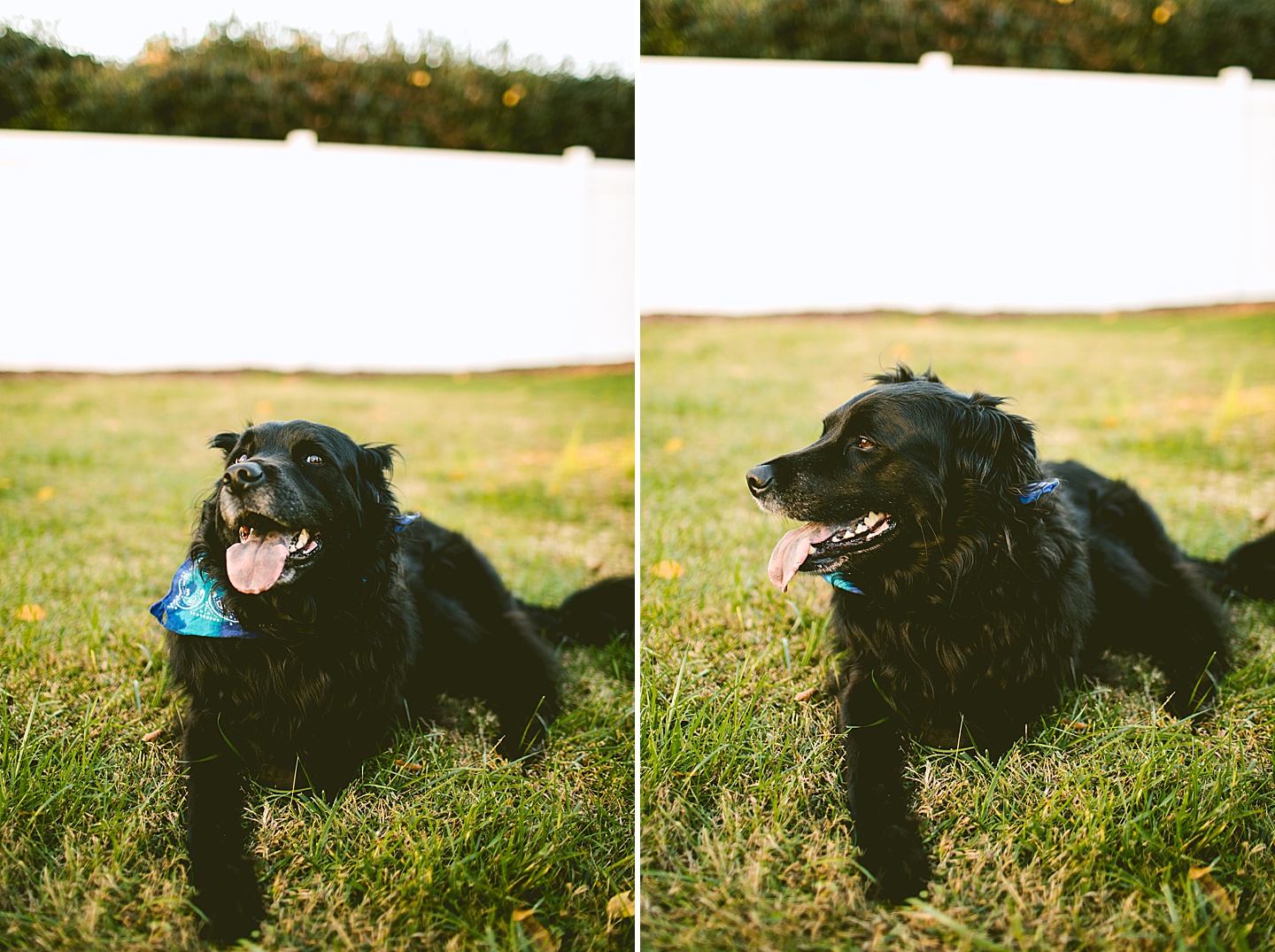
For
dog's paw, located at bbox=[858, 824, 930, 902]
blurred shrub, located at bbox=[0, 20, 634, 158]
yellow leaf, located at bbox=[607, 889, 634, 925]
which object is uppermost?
blurred shrub, located at bbox=[0, 20, 634, 158]

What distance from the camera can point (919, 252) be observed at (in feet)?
25.1

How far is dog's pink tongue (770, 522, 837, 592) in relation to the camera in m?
2.05

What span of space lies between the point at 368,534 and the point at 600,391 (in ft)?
18.3

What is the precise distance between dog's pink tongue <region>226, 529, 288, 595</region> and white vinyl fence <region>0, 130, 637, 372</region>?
17.0 feet

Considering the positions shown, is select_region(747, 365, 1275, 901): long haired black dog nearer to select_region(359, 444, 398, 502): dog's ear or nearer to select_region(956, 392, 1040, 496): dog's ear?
select_region(956, 392, 1040, 496): dog's ear

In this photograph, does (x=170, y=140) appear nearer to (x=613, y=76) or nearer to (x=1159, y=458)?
(x=613, y=76)

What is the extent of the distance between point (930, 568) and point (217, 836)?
1.75 meters

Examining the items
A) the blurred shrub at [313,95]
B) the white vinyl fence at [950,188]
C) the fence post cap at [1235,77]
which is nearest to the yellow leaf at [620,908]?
the white vinyl fence at [950,188]

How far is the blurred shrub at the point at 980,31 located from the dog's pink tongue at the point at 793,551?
7.08m

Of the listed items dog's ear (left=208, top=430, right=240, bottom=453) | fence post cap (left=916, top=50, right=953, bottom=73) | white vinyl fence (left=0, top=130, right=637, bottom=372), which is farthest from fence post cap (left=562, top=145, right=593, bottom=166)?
dog's ear (left=208, top=430, right=240, bottom=453)

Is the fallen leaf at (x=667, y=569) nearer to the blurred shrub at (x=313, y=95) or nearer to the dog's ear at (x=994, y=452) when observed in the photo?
the dog's ear at (x=994, y=452)

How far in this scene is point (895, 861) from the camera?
1.77 metres

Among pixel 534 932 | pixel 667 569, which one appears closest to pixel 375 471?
pixel 534 932

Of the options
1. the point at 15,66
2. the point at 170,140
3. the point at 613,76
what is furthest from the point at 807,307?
the point at 15,66
